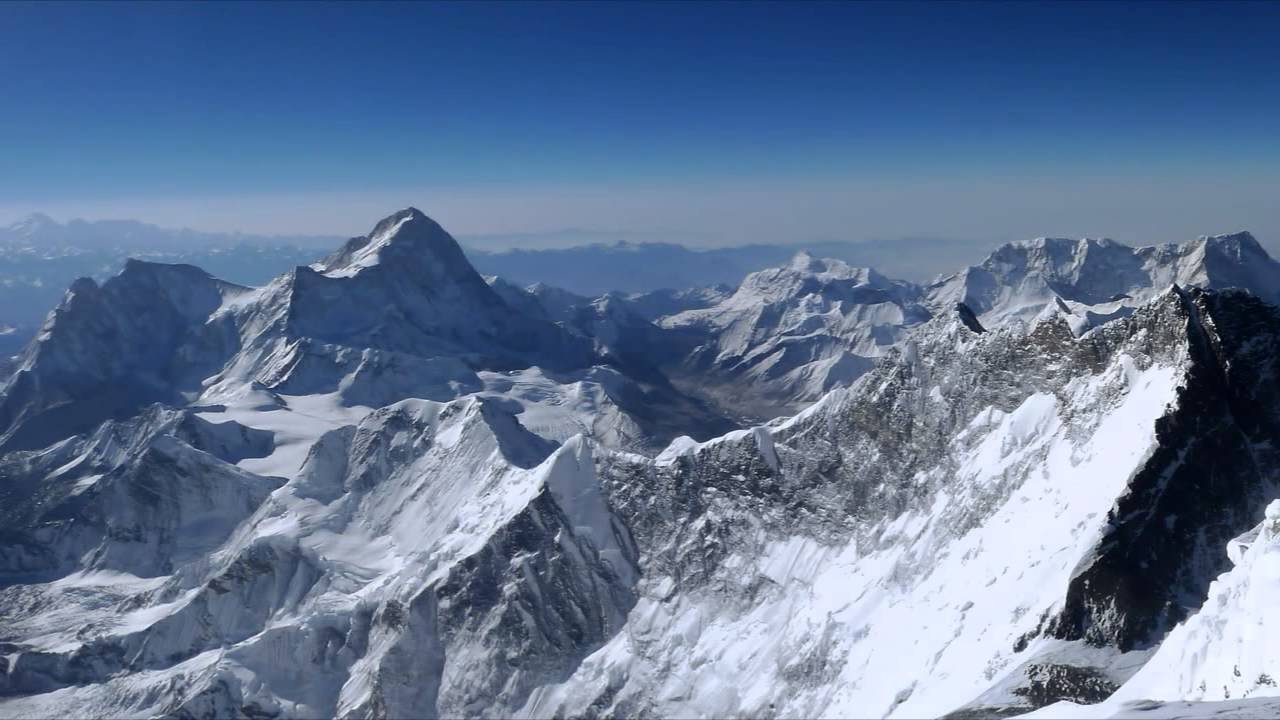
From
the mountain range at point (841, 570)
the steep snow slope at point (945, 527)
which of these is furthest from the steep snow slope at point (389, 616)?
the steep snow slope at point (945, 527)

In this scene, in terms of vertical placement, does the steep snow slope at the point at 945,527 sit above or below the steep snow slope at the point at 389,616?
above

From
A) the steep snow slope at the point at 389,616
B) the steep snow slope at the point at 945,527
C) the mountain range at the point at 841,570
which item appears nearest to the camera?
the mountain range at the point at 841,570

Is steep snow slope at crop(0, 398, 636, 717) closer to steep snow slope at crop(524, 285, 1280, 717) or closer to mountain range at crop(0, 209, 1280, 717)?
mountain range at crop(0, 209, 1280, 717)

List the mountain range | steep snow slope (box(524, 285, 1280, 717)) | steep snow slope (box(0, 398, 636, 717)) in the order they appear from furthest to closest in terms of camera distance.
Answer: steep snow slope (box(0, 398, 636, 717)) < steep snow slope (box(524, 285, 1280, 717)) < the mountain range

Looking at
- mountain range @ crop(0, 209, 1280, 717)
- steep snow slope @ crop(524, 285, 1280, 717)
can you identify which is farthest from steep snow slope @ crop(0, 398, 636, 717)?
steep snow slope @ crop(524, 285, 1280, 717)

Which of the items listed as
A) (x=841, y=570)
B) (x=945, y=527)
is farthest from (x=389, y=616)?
(x=945, y=527)

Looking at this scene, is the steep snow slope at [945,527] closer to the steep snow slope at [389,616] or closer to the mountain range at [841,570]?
the mountain range at [841,570]

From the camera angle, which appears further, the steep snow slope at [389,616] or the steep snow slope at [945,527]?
the steep snow slope at [389,616]

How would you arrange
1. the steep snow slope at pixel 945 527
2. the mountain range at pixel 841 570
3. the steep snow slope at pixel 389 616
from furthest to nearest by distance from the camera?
the steep snow slope at pixel 389 616
the steep snow slope at pixel 945 527
the mountain range at pixel 841 570

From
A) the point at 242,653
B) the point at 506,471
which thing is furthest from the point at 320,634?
the point at 506,471

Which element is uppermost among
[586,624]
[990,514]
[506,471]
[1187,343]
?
[1187,343]

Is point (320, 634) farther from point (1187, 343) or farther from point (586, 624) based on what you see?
point (1187, 343)
